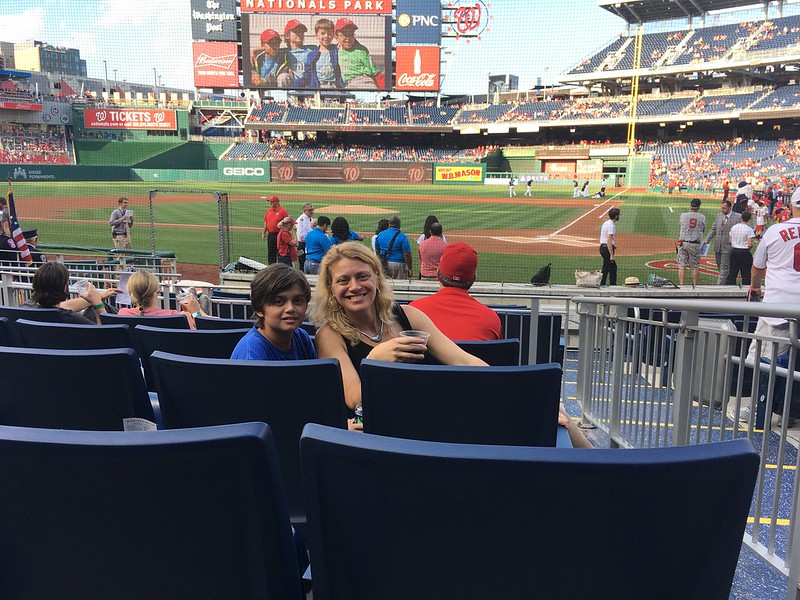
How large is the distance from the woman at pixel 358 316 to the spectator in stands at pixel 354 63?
49487mm

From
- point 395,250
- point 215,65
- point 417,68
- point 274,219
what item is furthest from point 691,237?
point 215,65

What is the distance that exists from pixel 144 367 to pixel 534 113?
2210 inches

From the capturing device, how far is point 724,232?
37.0 ft

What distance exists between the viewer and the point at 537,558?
0.97 m

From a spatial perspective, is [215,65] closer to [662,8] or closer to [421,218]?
[421,218]

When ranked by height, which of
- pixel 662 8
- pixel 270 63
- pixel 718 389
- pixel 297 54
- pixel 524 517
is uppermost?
pixel 662 8

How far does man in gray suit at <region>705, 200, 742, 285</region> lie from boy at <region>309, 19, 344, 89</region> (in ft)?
139

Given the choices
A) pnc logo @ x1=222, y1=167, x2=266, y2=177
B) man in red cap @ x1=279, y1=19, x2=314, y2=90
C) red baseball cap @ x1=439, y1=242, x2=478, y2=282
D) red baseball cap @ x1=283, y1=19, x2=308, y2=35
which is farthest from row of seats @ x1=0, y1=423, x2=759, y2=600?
red baseball cap @ x1=283, y1=19, x2=308, y2=35

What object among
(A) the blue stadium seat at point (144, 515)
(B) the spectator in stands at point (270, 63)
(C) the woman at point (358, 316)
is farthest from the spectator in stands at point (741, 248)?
(B) the spectator in stands at point (270, 63)

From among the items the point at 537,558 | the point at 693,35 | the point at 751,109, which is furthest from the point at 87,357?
the point at 693,35

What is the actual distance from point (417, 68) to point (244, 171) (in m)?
16.6

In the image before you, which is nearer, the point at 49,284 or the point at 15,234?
the point at 49,284

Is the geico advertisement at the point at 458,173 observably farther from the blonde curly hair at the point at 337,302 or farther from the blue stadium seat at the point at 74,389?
the blue stadium seat at the point at 74,389

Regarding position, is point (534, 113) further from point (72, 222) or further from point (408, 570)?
point (408, 570)
